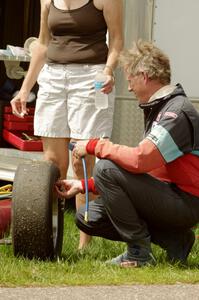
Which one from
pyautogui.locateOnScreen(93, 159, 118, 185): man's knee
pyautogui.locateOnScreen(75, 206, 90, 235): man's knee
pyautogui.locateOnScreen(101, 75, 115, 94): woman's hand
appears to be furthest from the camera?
pyautogui.locateOnScreen(101, 75, 115, 94): woman's hand

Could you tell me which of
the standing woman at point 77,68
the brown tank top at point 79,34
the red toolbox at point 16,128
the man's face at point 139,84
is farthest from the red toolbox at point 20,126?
the man's face at point 139,84

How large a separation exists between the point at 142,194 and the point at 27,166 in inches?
27.0

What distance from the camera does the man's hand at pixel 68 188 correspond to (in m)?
5.25

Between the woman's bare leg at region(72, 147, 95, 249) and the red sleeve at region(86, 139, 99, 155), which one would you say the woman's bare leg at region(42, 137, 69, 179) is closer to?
the woman's bare leg at region(72, 147, 95, 249)

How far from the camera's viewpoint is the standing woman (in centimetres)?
546

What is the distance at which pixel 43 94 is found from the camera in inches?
221

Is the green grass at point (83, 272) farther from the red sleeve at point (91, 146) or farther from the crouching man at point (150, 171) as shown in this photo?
the red sleeve at point (91, 146)

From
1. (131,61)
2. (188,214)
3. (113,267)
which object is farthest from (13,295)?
(131,61)

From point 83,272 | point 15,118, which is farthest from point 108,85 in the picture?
point 15,118

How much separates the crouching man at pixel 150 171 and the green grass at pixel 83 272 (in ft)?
0.53

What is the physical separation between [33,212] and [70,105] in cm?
91

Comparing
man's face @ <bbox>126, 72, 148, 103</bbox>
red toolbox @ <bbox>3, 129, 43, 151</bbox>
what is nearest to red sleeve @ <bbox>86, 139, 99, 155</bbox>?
man's face @ <bbox>126, 72, 148, 103</bbox>

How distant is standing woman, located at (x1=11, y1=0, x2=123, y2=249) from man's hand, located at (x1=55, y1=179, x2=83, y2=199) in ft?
0.75

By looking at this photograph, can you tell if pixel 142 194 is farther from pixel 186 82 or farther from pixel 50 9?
pixel 186 82
